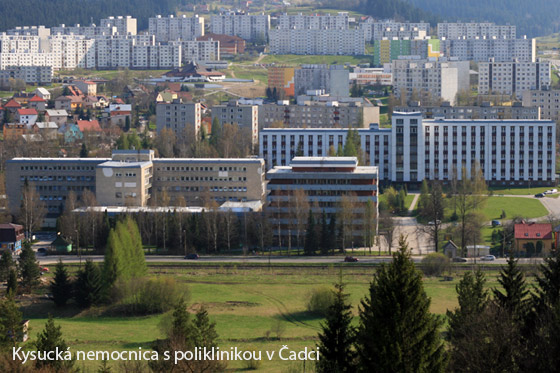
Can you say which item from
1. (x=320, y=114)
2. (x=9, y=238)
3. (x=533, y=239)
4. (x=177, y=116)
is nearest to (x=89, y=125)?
(x=177, y=116)

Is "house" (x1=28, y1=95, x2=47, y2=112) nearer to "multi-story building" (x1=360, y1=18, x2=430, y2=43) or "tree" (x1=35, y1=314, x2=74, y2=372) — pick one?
"multi-story building" (x1=360, y1=18, x2=430, y2=43)

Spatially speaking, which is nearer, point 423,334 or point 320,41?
point 423,334

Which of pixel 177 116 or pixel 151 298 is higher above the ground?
pixel 177 116

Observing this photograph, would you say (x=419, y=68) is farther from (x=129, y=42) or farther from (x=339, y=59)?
(x=129, y=42)

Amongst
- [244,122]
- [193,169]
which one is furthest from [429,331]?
[244,122]

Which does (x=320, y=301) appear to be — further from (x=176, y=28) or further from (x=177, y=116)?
(x=176, y=28)
